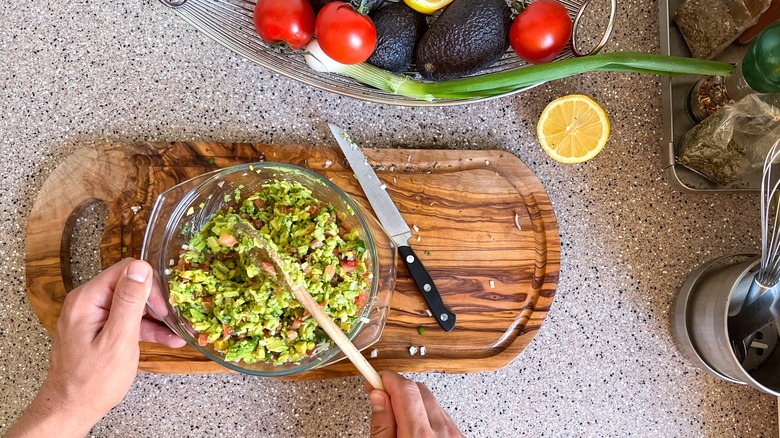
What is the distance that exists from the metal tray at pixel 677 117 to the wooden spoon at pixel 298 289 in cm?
71

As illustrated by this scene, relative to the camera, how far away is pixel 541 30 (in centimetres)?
96

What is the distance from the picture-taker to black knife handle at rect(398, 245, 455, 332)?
41.3 inches

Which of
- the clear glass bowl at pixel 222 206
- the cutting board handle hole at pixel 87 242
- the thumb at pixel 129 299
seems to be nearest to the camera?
the thumb at pixel 129 299

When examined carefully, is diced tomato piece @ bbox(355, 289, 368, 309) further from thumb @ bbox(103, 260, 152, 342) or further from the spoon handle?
thumb @ bbox(103, 260, 152, 342)

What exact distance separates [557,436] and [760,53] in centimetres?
79

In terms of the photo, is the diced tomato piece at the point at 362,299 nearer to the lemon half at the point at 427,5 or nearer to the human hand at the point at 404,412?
the human hand at the point at 404,412

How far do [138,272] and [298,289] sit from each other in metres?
0.24

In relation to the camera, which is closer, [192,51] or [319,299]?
[319,299]

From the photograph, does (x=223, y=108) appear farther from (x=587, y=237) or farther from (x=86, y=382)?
(x=587, y=237)

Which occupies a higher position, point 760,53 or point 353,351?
point 760,53

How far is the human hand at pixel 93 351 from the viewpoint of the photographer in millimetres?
869

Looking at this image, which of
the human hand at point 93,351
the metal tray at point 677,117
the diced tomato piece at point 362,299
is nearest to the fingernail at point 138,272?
the human hand at point 93,351

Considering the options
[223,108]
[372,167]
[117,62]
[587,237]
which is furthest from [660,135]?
[117,62]

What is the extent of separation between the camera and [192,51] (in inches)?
43.2
